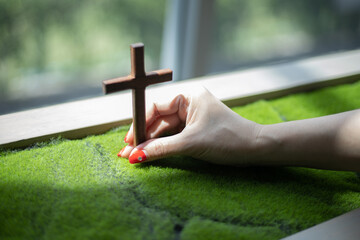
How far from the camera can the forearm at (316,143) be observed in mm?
733

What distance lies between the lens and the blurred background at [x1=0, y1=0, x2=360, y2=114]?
1927 millimetres

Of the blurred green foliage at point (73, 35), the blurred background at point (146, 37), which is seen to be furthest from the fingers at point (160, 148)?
the blurred green foliage at point (73, 35)

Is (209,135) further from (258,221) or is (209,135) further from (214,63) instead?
(214,63)

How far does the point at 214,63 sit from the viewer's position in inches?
116

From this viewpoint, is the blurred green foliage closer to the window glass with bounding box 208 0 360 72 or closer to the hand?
the window glass with bounding box 208 0 360 72

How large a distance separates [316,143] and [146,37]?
2.13m

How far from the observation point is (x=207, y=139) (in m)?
0.77

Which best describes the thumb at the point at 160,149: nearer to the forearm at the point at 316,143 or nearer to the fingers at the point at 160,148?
the fingers at the point at 160,148

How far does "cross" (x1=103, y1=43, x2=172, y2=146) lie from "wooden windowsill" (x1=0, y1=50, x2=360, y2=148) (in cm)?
12

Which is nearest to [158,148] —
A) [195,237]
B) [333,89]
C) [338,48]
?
[195,237]

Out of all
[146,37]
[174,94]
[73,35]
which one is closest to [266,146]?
[174,94]

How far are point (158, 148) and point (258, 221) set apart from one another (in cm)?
26

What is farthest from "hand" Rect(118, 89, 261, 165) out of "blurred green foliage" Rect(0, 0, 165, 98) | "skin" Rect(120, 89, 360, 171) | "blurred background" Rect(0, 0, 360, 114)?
"blurred green foliage" Rect(0, 0, 165, 98)

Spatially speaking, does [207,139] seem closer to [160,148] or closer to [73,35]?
[160,148]
